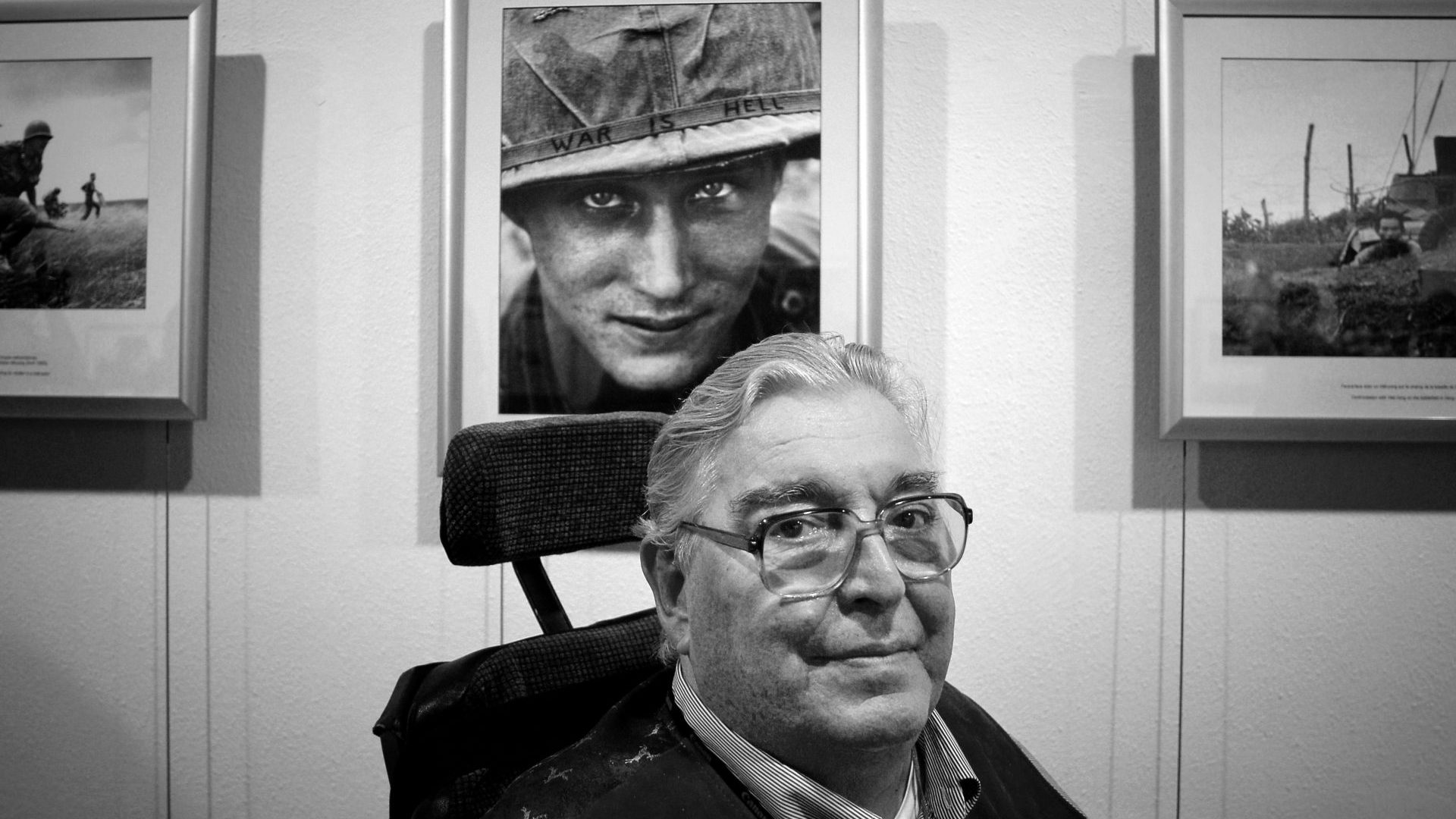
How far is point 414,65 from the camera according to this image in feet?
5.23

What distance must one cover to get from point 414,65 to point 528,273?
419 millimetres

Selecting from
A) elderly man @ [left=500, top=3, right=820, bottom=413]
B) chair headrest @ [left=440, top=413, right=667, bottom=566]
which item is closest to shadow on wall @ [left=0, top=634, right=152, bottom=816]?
elderly man @ [left=500, top=3, right=820, bottom=413]

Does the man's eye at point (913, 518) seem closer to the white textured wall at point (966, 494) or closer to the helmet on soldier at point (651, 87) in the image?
the white textured wall at point (966, 494)

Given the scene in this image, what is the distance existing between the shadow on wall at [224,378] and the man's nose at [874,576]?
116 centimetres

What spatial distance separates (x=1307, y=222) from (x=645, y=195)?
107 cm

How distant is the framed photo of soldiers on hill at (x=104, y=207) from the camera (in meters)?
1.54

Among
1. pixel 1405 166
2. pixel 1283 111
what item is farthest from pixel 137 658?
pixel 1405 166

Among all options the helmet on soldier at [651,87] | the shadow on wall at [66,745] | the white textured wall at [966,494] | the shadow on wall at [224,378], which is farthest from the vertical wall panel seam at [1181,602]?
the shadow on wall at [66,745]

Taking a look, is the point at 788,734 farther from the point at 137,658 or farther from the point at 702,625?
the point at 137,658

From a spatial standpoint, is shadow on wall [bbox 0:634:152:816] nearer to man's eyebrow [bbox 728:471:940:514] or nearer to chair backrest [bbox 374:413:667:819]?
chair backrest [bbox 374:413:667:819]

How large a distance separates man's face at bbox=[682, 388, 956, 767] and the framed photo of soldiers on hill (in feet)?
3.56

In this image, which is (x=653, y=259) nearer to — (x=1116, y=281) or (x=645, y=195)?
(x=645, y=195)

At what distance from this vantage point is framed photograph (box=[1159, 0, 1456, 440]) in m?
1.50

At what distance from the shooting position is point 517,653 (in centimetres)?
101
